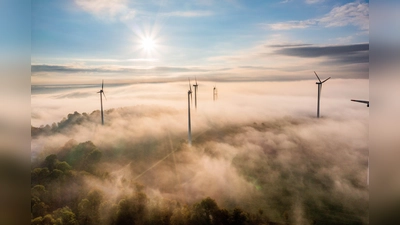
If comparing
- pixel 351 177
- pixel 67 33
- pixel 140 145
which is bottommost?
pixel 351 177

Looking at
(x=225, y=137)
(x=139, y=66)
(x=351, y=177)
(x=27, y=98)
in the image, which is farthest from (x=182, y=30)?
(x=351, y=177)

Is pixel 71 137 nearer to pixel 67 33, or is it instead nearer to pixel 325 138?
pixel 67 33

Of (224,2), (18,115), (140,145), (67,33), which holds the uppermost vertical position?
(224,2)

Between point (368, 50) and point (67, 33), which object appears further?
point (67, 33)

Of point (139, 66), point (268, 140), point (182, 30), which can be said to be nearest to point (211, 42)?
point (182, 30)

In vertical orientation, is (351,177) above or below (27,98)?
below

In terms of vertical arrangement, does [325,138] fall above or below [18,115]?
below

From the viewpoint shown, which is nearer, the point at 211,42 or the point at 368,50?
the point at 368,50

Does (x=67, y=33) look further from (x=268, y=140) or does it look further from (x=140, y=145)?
(x=268, y=140)
